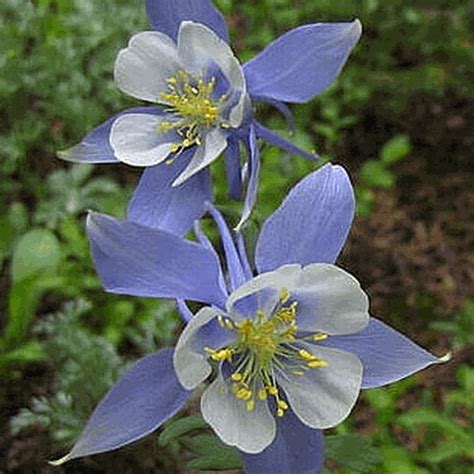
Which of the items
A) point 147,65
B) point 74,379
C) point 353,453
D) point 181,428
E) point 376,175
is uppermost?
point 147,65

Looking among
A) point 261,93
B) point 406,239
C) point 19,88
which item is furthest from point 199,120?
point 406,239

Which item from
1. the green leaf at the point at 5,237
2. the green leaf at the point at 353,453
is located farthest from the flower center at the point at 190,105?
the green leaf at the point at 5,237

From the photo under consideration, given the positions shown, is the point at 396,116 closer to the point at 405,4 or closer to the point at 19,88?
the point at 405,4

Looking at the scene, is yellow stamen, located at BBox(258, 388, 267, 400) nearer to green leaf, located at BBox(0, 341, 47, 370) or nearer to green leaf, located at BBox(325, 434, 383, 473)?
green leaf, located at BBox(325, 434, 383, 473)

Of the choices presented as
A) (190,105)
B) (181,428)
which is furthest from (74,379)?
(190,105)

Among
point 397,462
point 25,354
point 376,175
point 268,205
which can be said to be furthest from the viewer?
point 376,175

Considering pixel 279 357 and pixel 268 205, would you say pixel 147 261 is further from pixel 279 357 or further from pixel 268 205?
pixel 268 205

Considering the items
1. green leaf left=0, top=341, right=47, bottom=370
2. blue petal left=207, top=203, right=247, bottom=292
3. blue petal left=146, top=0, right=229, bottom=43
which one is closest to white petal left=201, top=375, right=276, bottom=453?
blue petal left=207, top=203, right=247, bottom=292

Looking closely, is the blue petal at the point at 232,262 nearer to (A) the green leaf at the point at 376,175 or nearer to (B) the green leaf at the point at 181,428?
(B) the green leaf at the point at 181,428
